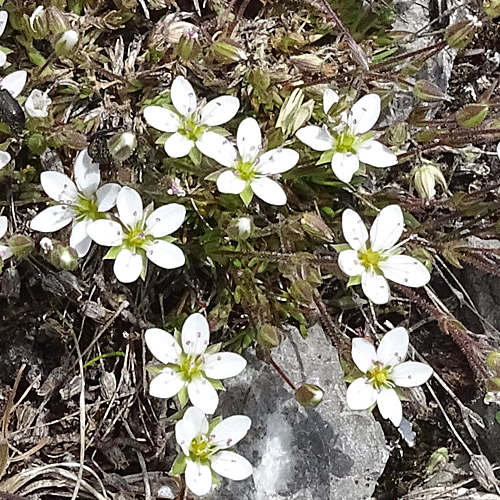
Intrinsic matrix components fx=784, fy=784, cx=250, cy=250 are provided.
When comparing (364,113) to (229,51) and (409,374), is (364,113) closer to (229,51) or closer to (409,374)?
(229,51)

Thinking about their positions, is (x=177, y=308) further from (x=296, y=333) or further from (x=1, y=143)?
(x=1, y=143)

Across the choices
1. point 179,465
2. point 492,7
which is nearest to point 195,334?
point 179,465

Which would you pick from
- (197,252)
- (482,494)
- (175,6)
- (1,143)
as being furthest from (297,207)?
(482,494)

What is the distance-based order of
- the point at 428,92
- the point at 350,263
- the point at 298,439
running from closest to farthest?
the point at 350,263 → the point at 428,92 → the point at 298,439

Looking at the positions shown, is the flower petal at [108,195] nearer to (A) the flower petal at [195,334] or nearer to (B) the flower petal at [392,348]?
(A) the flower petal at [195,334]

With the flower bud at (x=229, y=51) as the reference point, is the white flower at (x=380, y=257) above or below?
below

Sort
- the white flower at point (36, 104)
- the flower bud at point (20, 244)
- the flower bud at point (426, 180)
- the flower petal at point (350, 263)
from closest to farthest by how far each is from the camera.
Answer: the flower petal at point (350, 263)
the flower bud at point (20, 244)
the white flower at point (36, 104)
the flower bud at point (426, 180)

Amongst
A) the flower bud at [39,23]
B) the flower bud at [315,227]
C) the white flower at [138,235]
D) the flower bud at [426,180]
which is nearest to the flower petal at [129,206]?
the white flower at [138,235]
